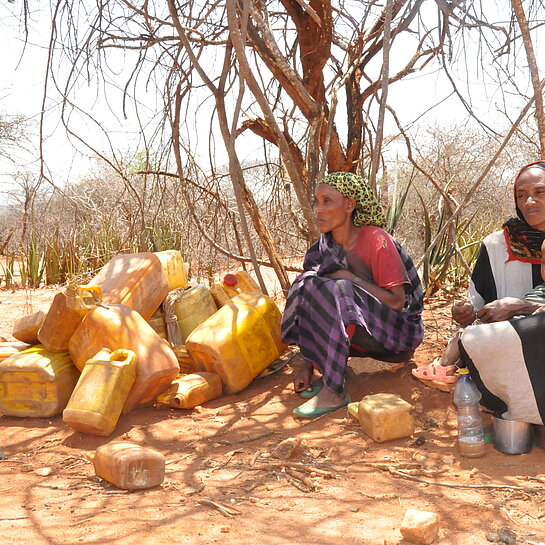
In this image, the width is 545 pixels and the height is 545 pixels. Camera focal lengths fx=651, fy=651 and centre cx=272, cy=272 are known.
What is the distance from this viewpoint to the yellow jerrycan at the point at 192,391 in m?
3.40

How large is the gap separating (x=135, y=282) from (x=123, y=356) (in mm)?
745

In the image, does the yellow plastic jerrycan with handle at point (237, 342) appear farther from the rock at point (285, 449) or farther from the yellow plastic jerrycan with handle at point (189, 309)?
the rock at point (285, 449)

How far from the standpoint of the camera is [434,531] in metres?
1.93

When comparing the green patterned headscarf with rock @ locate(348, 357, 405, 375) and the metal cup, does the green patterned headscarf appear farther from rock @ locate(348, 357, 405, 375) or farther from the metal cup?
the metal cup

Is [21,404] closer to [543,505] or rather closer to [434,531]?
[434,531]

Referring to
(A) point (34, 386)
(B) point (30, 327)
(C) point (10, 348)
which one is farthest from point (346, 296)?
(C) point (10, 348)

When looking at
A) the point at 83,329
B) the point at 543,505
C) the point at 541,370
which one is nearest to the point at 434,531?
the point at 543,505

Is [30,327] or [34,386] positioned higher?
[30,327]

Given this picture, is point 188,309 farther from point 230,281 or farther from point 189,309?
point 230,281

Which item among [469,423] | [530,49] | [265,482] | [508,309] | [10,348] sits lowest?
[265,482]

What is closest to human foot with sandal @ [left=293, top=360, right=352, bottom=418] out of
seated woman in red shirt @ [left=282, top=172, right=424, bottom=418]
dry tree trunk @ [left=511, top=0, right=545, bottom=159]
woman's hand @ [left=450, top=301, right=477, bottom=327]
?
seated woman in red shirt @ [left=282, top=172, right=424, bottom=418]

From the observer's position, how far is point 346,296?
3326 mm

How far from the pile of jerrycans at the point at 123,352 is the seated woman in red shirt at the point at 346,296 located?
34 centimetres

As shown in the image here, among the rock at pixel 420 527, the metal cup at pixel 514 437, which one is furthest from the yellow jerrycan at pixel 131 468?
the metal cup at pixel 514 437
